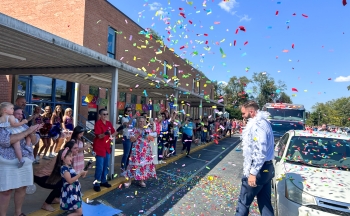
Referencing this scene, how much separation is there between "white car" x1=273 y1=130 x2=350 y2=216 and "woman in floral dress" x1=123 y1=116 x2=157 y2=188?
10.5ft

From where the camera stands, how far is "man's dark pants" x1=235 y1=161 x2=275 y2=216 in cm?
378

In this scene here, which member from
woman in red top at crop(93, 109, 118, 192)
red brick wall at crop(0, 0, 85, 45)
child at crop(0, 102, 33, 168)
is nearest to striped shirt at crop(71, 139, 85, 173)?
woman in red top at crop(93, 109, 118, 192)

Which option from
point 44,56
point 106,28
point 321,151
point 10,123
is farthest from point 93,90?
point 321,151

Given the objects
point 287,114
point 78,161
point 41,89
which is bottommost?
point 78,161

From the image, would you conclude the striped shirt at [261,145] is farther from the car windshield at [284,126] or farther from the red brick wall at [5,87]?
the red brick wall at [5,87]

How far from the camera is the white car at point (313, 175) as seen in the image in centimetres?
377

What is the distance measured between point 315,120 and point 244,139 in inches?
1388

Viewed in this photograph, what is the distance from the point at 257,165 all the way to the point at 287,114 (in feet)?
42.5

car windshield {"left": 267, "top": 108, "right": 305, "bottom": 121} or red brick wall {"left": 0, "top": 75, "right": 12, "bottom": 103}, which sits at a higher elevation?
red brick wall {"left": 0, "top": 75, "right": 12, "bottom": 103}

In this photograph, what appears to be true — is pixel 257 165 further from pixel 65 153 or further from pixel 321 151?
pixel 65 153

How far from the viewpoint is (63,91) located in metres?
15.0

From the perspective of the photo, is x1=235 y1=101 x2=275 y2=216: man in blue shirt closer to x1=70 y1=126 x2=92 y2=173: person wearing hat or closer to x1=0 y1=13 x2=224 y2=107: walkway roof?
x1=70 y1=126 x2=92 y2=173: person wearing hat

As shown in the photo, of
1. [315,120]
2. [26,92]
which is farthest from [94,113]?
[315,120]

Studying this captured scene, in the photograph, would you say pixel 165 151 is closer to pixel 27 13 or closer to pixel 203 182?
pixel 203 182
